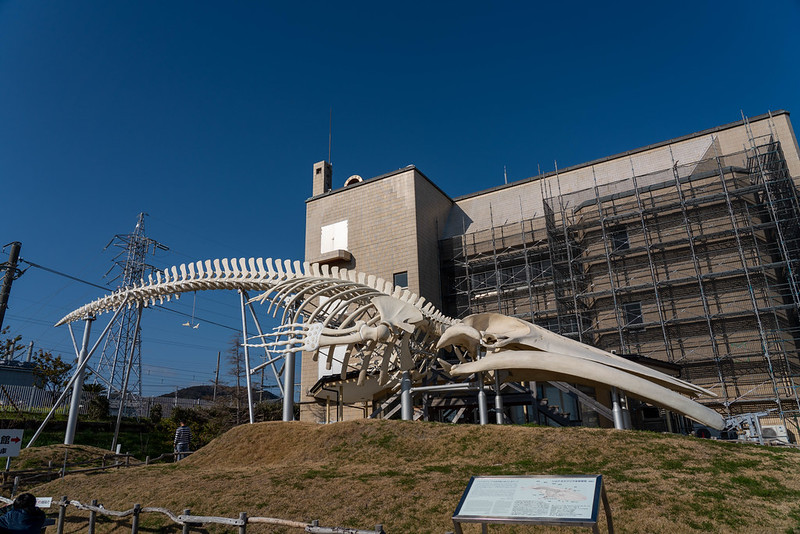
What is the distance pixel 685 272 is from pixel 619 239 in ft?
11.5

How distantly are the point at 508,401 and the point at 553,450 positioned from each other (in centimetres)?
491

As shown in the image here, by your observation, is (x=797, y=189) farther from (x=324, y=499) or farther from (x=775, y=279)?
(x=324, y=499)

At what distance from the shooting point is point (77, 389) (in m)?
19.4

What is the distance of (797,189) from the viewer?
24.5 m

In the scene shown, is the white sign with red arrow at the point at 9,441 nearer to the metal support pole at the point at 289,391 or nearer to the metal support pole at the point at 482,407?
the metal support pole at the point at 289,391

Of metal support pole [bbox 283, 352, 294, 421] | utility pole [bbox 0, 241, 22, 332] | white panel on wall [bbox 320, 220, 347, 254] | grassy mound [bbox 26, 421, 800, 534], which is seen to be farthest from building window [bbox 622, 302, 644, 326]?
utility pole [bbox 0, 241, 22, 332]

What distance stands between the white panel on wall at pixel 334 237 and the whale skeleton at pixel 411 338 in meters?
16.0

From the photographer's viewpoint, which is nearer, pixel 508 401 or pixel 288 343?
pixel 288 343

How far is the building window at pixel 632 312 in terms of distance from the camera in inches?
1036

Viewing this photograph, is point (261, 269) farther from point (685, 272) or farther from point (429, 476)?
point (685, 272)

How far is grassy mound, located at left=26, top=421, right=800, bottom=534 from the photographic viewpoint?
24.8 feet

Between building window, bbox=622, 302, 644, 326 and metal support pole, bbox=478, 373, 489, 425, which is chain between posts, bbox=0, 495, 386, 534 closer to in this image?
metal support pole, bbox=478, 373, 489, 425

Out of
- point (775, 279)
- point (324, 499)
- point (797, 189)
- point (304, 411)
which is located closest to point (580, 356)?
point (324, 499)

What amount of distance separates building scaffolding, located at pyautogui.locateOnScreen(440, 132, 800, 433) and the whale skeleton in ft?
36.6
